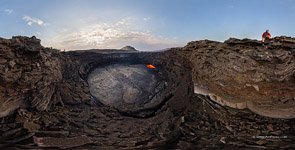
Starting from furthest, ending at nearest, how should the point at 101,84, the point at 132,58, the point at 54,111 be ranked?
the point at 132,58
the point at 101,84
the point at 54,111

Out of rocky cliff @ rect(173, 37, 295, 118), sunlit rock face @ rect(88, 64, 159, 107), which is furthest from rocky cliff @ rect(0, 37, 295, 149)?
sunlit rock face @ rect(88, 64, 159, 107)

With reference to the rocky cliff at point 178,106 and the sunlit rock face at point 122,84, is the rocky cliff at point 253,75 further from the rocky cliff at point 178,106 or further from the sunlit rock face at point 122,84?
the sunlit rock face at point 122,84

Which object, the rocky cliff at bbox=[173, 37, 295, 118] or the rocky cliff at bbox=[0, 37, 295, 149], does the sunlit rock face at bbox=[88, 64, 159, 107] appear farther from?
the rocky cliff at bbox=[173, 37, 295, 118]

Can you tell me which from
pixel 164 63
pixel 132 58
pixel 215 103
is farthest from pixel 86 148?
pixel 132 58

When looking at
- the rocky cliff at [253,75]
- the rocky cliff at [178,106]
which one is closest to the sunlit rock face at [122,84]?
the rocky cliff at [178,106]

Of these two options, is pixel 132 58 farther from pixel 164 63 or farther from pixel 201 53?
pixel 201 53

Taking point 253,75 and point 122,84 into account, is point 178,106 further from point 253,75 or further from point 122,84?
point 122,84
